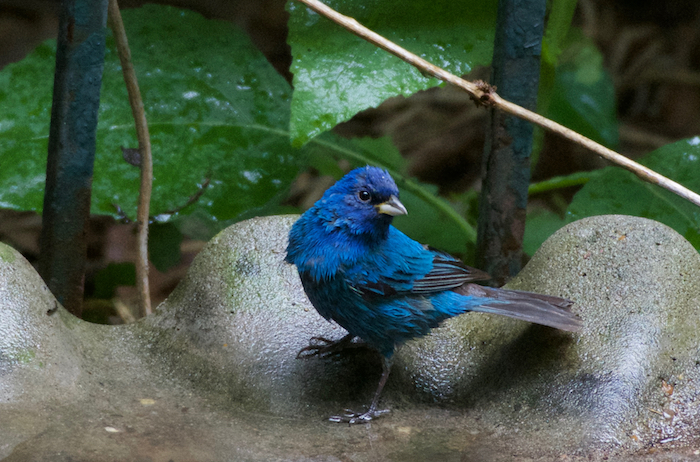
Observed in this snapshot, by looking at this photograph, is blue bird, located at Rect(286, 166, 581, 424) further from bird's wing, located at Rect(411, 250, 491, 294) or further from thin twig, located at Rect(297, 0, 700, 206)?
thin twig, located at Rect(297, 0, 700, 206)

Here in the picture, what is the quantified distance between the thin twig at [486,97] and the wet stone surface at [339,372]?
199 millimetres

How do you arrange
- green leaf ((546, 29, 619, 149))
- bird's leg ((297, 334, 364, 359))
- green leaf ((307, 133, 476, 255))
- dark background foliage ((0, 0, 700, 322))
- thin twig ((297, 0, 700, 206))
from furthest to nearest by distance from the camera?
1. dark background foliage ((0, 0, 700, 322))
2. green leaf ((546, 29, 619, 149))
3. green leaf ((307, 133, 476, 255))
4. bird's leg ((297, 334, 364, 359))
5. thin twig ((297, 0, 700, 206))

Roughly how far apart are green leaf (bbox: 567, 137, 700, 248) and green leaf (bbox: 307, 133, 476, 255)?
0.55 m

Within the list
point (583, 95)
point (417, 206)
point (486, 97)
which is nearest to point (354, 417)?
point (486, 97)

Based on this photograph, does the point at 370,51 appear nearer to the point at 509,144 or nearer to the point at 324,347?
the point at 509,144

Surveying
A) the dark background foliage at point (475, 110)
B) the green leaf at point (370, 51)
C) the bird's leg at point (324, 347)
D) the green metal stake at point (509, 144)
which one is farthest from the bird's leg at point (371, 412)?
the dark background foliage at point (475, 110)

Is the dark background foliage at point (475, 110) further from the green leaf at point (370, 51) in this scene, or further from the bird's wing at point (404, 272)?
the bird's wing at point (404, 272)

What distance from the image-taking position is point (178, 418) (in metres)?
2.19

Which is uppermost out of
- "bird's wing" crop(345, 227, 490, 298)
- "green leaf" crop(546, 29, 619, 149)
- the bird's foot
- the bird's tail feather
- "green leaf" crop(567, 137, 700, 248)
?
"green leaf" crop(546, 29, 619, 149)

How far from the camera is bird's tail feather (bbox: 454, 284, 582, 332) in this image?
2323 mm

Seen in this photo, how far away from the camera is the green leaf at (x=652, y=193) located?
128 inches

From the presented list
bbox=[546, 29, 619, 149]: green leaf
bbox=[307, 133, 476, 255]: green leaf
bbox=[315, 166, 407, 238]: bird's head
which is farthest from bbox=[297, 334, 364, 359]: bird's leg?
bbox=[546, 29, 619, 149]: green leaf

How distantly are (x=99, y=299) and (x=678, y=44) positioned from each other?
17.9 feet

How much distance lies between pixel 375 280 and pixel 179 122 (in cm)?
133
